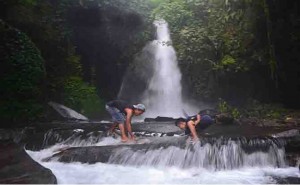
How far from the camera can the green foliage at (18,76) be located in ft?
42.2

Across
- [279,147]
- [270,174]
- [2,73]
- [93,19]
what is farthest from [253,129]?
[93,19]

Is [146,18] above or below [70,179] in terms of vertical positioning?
above

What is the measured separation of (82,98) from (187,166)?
9.54 m

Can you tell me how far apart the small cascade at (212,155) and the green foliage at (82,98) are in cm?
823

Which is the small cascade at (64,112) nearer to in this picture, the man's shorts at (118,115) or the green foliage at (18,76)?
the green foliage at (18,76)

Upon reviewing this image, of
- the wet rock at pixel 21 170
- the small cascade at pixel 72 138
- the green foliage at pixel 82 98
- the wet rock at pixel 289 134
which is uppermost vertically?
the green foliage at pixel 82 98

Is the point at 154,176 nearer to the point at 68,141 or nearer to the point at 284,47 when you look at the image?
the point at 68,141

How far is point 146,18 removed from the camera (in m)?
20.4

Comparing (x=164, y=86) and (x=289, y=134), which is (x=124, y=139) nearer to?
(x=289, y=134)

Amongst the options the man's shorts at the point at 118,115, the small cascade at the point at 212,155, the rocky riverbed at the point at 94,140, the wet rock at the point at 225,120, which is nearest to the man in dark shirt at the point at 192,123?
the rocky riverbed at the point at 94,140

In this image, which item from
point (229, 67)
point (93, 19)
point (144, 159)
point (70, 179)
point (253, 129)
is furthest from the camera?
point (93, 19)

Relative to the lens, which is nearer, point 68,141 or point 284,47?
point 68,141

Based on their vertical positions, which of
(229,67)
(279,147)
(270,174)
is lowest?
(270,174)

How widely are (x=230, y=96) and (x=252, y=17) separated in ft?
12.8
